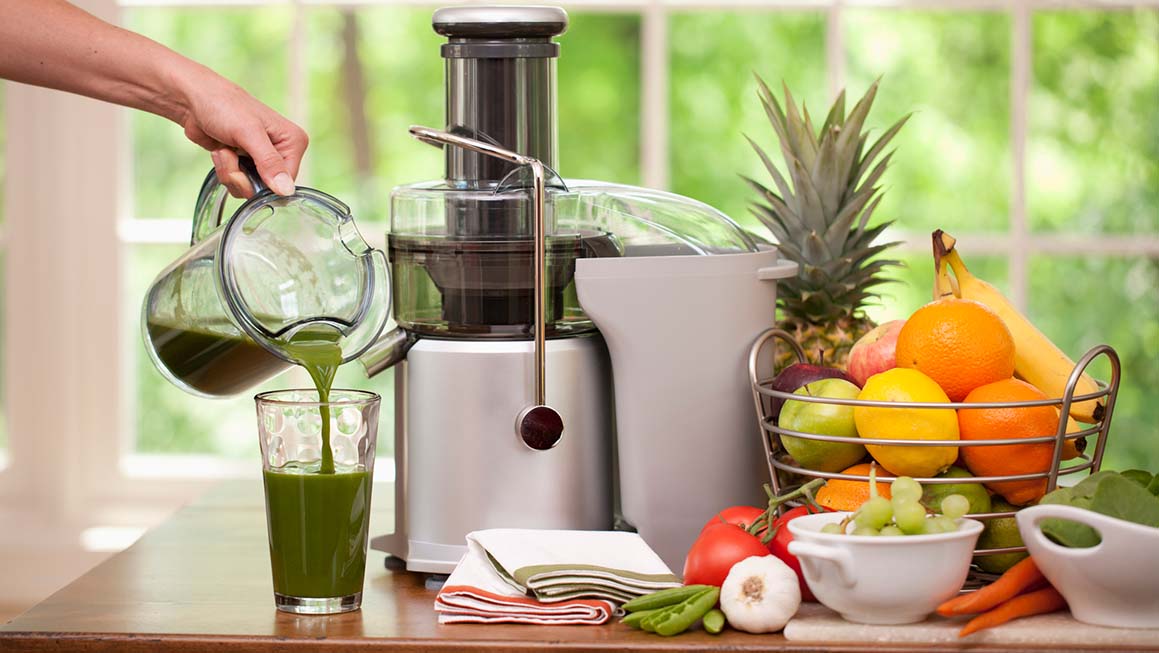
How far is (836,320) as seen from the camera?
144cm

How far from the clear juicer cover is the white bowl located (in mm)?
327

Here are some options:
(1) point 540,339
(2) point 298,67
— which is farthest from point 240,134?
(2) point 298,67

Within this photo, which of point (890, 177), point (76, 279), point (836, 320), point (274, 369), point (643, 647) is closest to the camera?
point (643, 647)

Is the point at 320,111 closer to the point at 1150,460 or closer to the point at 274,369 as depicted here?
the point at 1150,460

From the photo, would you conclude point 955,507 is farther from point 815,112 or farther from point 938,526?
point 815,112

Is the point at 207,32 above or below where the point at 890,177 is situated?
above

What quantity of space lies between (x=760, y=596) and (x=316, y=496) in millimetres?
332

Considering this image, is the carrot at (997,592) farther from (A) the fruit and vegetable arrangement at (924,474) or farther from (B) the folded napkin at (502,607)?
(B) the folded napkin at (502,607)

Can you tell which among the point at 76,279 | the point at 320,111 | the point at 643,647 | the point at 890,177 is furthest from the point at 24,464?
the point at 320,111

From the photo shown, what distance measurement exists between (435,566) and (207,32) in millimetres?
5050

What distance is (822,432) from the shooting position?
1031mm

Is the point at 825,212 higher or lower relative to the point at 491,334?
higher

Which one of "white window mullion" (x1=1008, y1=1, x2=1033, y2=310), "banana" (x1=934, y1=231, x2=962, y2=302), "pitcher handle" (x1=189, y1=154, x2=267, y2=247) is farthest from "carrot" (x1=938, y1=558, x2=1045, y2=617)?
"white window mullion" (x1=1008, y1=1, x2=1033, y2=310)

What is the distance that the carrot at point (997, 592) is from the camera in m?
0.89
